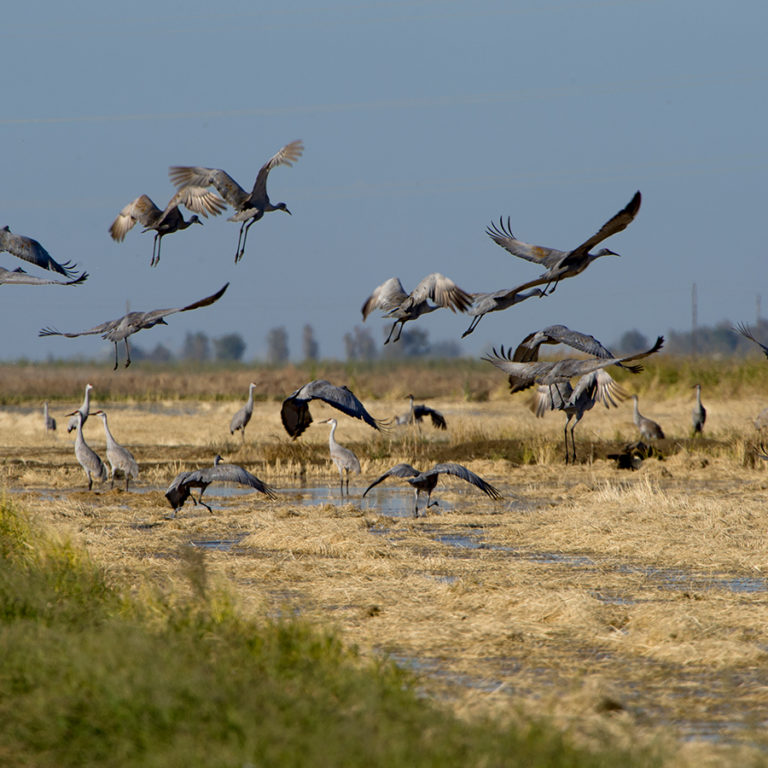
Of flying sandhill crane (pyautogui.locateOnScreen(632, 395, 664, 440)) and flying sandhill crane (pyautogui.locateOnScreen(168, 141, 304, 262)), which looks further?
flying sandhill crane (pyautogui.locateOnScreen(632, 395, 664, 440))

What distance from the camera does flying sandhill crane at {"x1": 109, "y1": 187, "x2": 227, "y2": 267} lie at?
568 inches

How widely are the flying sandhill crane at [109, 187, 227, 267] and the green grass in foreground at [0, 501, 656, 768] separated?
7.81 m

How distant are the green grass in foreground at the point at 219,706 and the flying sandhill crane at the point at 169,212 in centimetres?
781

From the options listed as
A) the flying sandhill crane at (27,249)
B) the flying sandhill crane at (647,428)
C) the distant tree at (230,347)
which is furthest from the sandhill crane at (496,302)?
the distant tree at (230,347)

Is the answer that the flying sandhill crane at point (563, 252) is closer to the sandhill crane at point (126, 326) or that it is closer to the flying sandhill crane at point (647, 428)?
the sandhill crane at point (126, 326)

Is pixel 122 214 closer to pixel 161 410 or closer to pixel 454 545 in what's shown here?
pixel 454 545

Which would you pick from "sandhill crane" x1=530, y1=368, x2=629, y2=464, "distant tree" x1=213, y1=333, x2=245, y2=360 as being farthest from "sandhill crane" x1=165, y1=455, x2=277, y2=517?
"distant tree" x1=213, y1=333, x2=245, y2=360

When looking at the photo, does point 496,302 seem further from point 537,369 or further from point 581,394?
point 581,394

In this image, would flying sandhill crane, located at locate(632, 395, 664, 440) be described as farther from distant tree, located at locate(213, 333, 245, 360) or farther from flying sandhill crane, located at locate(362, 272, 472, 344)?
distant tree, located at locate(213, 333, 245, 360)

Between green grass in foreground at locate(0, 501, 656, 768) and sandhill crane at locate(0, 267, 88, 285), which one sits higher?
sandhill crane at locate(0, 267, 88, 285)

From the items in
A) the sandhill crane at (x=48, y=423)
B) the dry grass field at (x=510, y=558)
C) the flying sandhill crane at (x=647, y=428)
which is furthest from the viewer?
the sandhill crane at (x=48, y=423)

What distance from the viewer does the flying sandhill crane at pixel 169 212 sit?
14.4m

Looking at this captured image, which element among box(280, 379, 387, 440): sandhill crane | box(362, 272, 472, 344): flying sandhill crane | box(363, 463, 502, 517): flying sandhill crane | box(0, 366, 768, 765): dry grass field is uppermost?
box(362, 272, 472, 344): flying sandhill crane

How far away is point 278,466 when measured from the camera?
22.7 m
